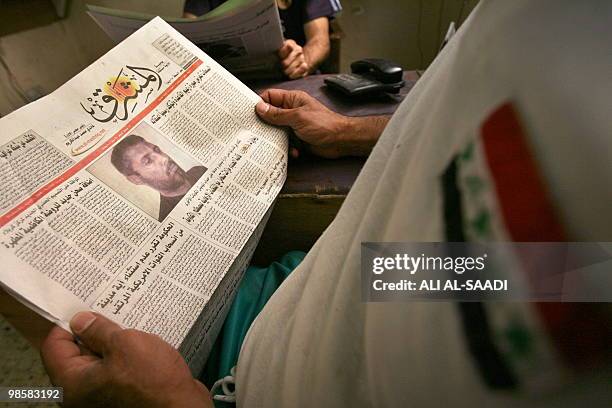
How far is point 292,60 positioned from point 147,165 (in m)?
0.53

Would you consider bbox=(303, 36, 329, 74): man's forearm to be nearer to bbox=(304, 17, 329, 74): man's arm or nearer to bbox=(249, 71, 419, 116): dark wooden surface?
bbox=(304, 17, 329, 74): man's arm

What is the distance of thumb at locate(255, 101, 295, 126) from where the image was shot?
619mm

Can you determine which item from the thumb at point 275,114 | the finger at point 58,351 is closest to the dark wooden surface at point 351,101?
the thumb at point 275,114

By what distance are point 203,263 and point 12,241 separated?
195 mm

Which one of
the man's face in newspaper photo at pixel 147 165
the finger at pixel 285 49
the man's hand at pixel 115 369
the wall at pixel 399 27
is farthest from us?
the wall at pixel 399 27

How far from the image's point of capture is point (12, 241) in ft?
1.12

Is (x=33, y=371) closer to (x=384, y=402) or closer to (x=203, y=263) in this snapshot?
(x=203, y=263)

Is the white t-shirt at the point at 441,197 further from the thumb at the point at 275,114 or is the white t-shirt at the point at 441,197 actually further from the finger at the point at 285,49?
the finger at the point at 285,49

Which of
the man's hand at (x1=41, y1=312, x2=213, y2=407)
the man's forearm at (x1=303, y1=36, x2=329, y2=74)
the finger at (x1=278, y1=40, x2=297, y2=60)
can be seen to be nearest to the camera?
the man's hand at (x1=41, y1=312, x2=213, y2=407)

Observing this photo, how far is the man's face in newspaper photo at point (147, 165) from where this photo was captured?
1.52ft

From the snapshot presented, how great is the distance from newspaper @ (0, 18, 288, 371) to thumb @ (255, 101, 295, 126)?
29mm

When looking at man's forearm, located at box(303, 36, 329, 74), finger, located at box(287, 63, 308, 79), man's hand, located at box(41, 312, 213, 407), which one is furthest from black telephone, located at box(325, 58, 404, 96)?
man's hand, located at box(41, 312, 213, 407)

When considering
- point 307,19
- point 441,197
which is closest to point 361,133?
point 441,197

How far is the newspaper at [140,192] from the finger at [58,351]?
0.02 m
